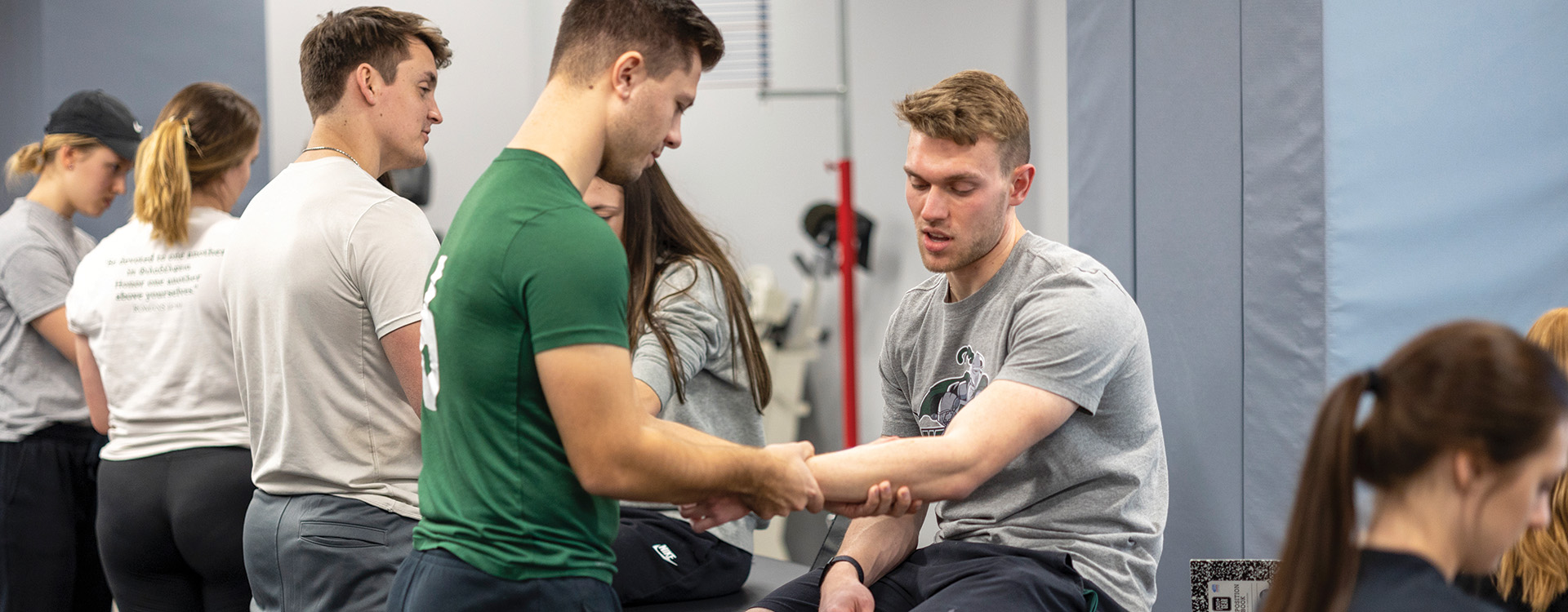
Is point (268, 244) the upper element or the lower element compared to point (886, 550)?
upper

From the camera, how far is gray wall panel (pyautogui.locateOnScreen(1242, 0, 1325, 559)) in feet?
6.63

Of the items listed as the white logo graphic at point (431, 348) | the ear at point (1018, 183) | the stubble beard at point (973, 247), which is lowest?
the white logo graphic at point (431, 348)

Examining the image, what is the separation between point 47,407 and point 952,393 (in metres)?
2.15

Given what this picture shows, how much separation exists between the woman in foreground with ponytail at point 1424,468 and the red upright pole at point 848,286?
273 cm

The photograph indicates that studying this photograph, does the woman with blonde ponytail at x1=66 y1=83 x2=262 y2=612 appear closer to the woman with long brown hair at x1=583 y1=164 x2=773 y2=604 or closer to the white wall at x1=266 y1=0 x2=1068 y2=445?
the woman with long brown hair at x1=583 y1=164 x2=773 y2=604

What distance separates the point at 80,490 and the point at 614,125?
2133 millimetres

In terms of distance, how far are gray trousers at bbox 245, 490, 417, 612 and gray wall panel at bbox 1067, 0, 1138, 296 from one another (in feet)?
5.24

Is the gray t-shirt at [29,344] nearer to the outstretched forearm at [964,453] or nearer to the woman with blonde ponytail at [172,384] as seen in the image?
the woman with blonde ponytail at [172,384]

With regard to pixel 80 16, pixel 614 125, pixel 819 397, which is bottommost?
pixel 819 397

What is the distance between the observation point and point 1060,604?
150 centimetres

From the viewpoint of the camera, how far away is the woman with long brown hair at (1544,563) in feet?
4.94

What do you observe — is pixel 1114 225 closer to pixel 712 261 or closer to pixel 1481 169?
pixel 1481 169

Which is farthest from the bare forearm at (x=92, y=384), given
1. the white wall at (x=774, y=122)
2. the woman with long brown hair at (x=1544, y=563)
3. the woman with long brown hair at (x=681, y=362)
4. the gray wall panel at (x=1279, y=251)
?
the woman with long brown hair at (x=1544, y=563)

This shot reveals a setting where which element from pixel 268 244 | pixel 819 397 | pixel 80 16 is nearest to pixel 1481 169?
pixel 268 244
